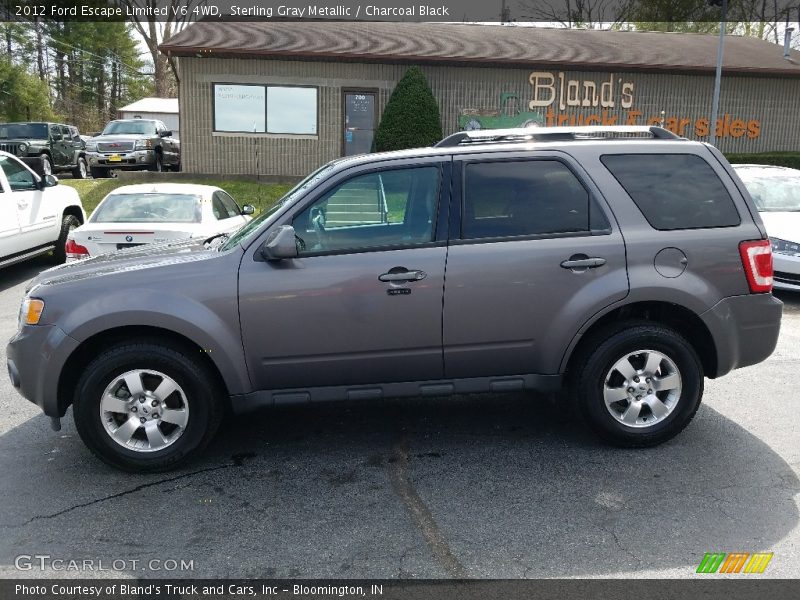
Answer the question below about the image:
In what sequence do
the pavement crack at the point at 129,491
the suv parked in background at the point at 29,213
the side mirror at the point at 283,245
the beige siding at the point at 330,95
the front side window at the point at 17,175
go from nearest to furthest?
1. the pavement crack at the point at 129,491
2. the side mirror at the point at 283,245
3. the suv parked in background at the point at 29,213
4. the front side window at the point at 17,175
5. the beige siding at the point at 330,95

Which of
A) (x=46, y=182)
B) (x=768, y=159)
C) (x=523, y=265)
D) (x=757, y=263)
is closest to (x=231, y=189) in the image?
(x=46, y=182)

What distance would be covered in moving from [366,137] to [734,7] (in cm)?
2943

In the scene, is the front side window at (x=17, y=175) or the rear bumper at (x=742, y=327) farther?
the front side window at (x=17, y=175)

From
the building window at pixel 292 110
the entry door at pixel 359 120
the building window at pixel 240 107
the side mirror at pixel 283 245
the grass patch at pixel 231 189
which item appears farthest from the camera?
the entry door at pixel 359 120

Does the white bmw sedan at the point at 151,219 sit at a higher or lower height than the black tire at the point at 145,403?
higher

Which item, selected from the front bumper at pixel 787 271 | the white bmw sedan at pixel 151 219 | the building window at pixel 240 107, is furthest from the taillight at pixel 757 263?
the building window at pixel 240 107

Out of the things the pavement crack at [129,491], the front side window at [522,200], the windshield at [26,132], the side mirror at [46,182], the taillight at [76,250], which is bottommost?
the pavement crack at [129,491]

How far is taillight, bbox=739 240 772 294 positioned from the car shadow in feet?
3.39

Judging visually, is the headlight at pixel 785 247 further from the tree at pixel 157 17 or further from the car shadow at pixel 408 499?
the tree at pixel 157 17

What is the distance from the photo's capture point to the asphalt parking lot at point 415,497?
3455 mm

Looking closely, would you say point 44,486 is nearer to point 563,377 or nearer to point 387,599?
point 387,599

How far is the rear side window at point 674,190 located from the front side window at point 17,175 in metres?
8.71

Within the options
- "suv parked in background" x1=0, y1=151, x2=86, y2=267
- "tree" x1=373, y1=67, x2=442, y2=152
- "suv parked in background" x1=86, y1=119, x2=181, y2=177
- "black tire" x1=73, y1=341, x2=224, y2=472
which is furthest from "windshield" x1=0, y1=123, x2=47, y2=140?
"black tire" x1=73, y1=341, x2=224, y2=472

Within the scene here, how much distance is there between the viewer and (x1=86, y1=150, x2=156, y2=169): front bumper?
2238 cm
